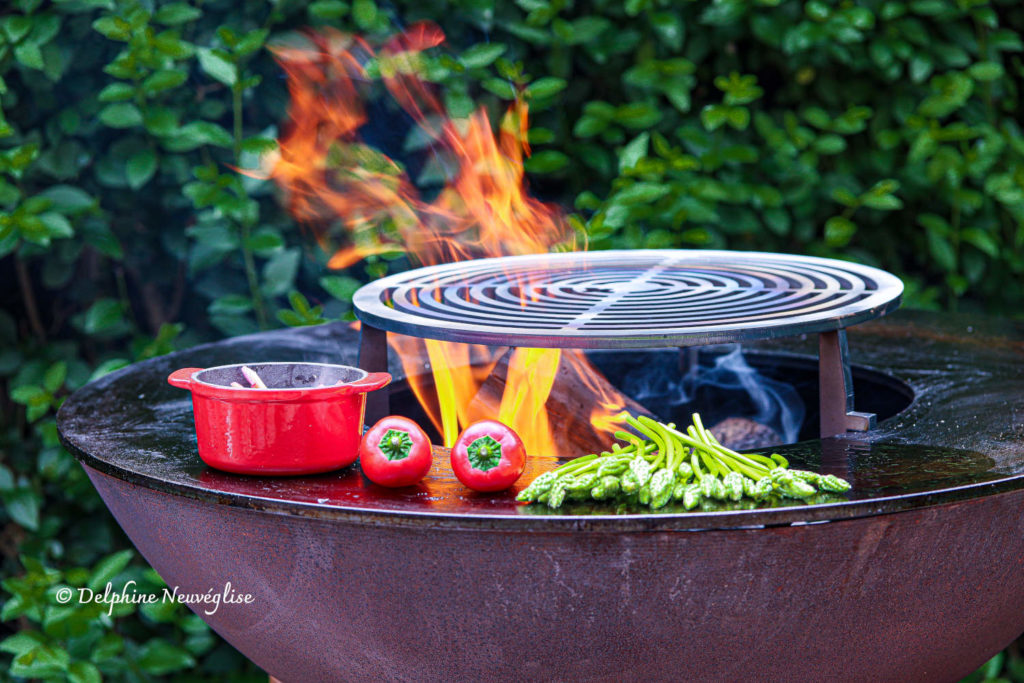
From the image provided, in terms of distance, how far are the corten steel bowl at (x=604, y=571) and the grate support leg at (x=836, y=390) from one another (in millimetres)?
84

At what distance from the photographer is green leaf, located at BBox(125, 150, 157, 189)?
9.31 ft

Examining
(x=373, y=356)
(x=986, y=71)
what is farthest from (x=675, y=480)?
(x=986, y=71)

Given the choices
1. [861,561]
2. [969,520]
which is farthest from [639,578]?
[969,520]

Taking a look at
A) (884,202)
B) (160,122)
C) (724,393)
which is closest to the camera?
(724,393)

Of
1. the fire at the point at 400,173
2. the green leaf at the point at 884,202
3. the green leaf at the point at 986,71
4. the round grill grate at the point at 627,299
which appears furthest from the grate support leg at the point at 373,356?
the green leaf at the point at 986,71

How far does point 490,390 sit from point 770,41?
186 centimetres

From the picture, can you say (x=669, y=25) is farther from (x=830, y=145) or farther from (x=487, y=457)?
(x=487, y=457)

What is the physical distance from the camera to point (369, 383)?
1.50 metres

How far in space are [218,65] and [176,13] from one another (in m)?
0.25

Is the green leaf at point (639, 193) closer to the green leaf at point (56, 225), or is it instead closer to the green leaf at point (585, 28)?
the green leaf at point (585, 28)

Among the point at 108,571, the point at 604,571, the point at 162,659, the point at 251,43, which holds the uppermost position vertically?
the point at 251,43

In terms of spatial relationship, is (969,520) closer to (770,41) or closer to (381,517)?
(381,517)

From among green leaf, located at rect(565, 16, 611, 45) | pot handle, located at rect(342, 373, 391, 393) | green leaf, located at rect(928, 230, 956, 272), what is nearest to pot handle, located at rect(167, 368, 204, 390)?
pot handle, located at rect(342, 373, 391, 393)

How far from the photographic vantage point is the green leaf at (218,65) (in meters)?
2.68
